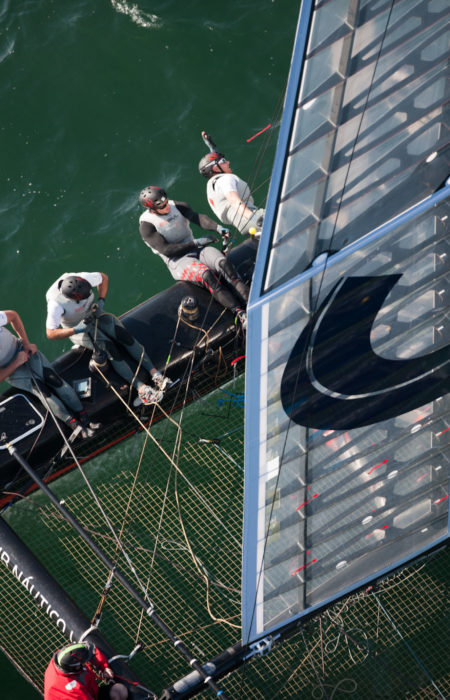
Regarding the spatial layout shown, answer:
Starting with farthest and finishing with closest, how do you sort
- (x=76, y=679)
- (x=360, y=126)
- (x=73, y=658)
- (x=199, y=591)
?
(x=199, y=591)
(x=76, y=679)
(x=73, y=658)
(x=360, y=126)

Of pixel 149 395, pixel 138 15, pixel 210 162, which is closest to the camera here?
pixel 149 395

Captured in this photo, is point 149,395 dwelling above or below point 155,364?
below

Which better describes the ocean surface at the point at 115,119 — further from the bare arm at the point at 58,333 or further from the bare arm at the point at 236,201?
the bare arm at the point at 58,333

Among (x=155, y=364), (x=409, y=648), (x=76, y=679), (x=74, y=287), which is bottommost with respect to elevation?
(x=409, y=648)

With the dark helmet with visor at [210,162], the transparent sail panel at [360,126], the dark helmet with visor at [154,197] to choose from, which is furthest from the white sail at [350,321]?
the dark helmet with visor at [210,162]

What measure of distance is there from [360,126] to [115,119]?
7.05 metres

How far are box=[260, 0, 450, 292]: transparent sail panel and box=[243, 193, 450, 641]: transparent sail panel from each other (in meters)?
0.14

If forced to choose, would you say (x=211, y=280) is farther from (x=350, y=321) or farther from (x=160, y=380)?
(x=350, y=321)

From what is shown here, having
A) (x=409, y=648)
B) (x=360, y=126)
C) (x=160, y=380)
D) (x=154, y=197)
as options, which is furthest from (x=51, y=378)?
(x=409, y=648)

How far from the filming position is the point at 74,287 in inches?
265

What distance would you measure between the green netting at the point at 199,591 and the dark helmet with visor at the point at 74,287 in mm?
1474

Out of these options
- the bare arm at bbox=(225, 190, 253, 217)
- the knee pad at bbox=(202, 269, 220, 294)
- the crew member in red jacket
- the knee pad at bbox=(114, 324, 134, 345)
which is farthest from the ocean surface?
the crew member in red jacket

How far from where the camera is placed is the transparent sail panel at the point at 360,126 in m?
3.86

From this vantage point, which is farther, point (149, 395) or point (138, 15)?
point (138, 15)
